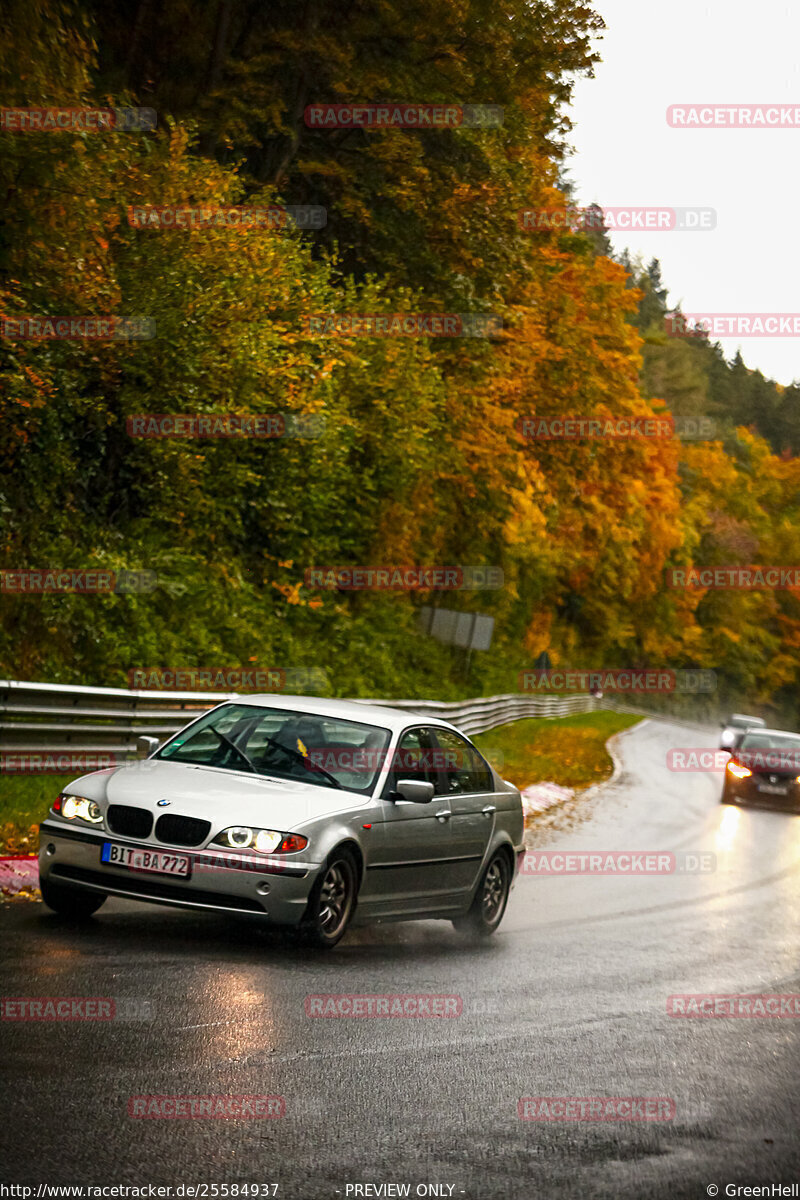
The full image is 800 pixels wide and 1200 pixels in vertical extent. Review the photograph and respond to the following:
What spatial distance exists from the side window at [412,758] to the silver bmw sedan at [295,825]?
13mm

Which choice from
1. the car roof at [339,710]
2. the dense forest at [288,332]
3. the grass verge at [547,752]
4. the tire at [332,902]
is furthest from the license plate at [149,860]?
the grass verge at [547,752]

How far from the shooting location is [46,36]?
17.9 metres

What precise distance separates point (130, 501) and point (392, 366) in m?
5.20

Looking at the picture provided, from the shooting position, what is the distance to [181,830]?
8.72 meters

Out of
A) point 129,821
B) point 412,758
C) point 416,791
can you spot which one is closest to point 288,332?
point 412,758

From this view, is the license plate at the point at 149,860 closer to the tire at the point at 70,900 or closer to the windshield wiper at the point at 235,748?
the tire at the point at 70,900

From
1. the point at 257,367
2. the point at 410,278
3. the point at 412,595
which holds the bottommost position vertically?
the point at 412,595

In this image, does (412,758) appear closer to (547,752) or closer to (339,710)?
(339,710)

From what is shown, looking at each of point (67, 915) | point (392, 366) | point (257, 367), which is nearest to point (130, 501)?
point (257, 367)

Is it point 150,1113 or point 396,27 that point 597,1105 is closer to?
point 150,1113

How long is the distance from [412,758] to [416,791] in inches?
27.0

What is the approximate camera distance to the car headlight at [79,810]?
8.98 m

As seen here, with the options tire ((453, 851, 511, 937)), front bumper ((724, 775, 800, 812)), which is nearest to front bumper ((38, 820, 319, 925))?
tire ((453, 851, 511, 937))

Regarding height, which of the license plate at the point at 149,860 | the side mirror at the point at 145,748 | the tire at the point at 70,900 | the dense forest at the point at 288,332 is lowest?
the tire at the point at 70,900
